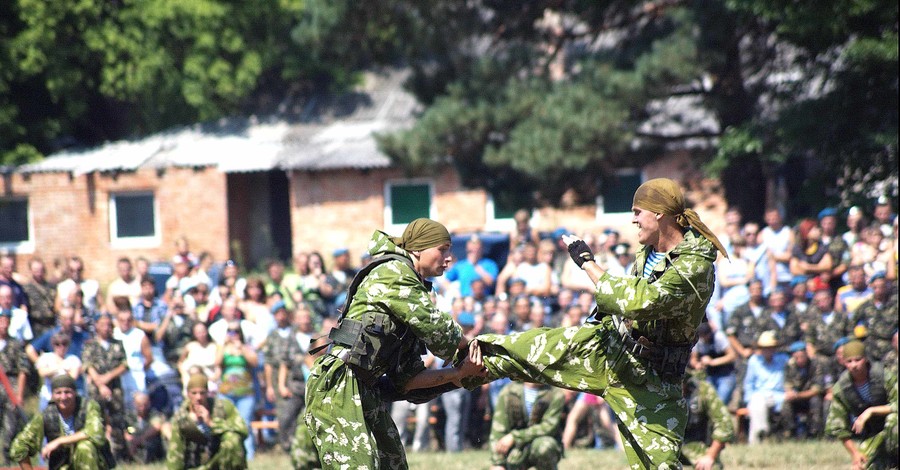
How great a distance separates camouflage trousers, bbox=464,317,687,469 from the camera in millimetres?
6238

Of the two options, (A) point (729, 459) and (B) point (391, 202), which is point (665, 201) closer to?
(A) point (729, 459)

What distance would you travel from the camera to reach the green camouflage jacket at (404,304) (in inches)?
243

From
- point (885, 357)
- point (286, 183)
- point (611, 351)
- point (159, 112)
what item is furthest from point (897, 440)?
point (159, 112)

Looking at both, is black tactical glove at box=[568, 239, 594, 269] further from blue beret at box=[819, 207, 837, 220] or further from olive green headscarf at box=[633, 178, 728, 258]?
blue beret at box=[819, 207, 837, 220]

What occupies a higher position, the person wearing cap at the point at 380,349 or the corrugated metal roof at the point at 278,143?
the corrugated metal roof at the point at 278,143

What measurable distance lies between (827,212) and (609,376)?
8.86 m

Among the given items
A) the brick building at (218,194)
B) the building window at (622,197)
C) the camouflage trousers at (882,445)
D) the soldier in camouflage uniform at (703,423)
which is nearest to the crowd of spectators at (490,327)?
the soldier in camouflage uniform at (703,423)

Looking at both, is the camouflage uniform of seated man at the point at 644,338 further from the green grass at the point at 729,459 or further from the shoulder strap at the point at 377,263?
the green grass at the point at 729,459

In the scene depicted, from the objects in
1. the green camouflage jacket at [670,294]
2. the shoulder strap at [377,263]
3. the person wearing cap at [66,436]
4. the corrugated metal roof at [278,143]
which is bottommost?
the person wearing cap at [66,436]

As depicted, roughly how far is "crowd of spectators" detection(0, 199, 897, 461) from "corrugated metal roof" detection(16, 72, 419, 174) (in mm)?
11026

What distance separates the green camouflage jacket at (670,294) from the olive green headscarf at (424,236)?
95 cm

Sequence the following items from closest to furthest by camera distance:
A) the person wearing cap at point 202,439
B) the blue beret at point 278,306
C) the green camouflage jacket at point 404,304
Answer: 1. the green camouflage jacket at point 404,304
2. the person wearing cap at point 202,439
3. the blue beret at point 278,306

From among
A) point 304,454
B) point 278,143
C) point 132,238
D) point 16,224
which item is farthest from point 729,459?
point 16,224

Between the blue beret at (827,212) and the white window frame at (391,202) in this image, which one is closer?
the blue beret at (827,212)
